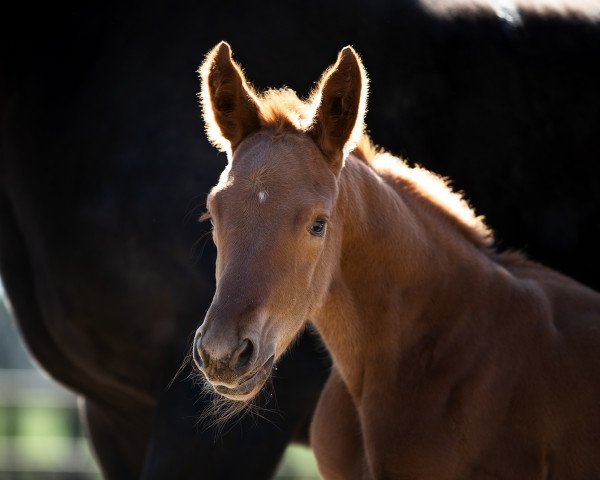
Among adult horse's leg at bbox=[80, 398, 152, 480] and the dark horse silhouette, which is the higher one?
the dark horse silhouette

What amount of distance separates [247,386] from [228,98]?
43.2 inches

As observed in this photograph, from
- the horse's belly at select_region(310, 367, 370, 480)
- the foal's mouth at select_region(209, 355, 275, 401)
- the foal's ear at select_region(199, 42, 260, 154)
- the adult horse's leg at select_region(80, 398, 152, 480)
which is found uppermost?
the foal's ear at select_region(199, 42, 260, 154)

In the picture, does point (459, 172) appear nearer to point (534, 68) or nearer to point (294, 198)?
point (534, 68)

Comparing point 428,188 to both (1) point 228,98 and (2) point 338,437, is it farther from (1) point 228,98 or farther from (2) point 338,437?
(2) point 338,437

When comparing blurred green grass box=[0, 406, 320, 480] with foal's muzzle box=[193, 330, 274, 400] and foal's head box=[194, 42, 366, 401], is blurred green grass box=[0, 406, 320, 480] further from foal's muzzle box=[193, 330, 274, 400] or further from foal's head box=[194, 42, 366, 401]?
foal's muzzle box=[193, 330, 274, 400]

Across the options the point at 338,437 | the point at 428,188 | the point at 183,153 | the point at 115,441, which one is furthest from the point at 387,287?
the point at 115,441

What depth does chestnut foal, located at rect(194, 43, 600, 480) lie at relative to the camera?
3.25m

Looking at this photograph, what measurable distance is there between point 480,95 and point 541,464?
1.99 metres

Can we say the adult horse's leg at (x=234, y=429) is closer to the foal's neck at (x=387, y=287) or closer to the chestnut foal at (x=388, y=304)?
the chestnut foal at (x=388, y=304)

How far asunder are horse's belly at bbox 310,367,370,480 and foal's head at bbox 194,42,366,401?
1.83 ft

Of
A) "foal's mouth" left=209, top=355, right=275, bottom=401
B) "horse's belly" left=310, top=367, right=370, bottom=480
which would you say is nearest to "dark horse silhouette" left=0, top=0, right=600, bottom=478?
"horse's belly" left=310, top=367, right=370, bottom=480

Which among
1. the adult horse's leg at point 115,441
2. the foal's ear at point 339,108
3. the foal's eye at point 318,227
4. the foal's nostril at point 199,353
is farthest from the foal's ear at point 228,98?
the adult horse's leg at point 115,441

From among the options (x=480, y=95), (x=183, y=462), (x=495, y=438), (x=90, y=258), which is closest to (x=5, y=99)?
(x=90, y=258)

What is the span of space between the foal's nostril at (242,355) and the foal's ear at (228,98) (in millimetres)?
871
